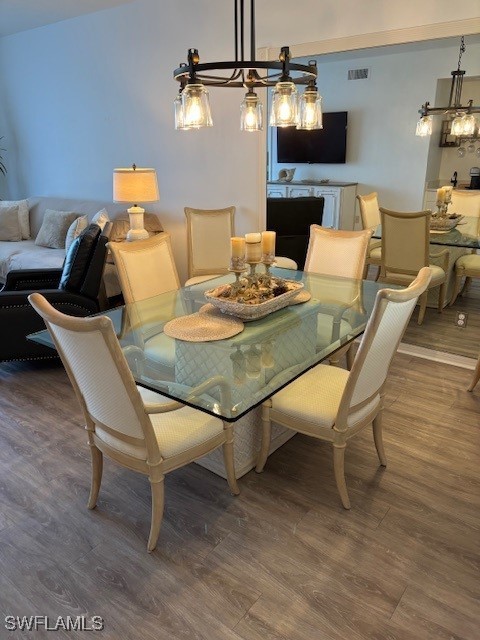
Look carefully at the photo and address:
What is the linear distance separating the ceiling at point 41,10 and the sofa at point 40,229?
6.07 feet

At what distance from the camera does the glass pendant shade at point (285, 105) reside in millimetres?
1761

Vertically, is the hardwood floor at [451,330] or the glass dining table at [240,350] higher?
the glass dining table at [240,350]

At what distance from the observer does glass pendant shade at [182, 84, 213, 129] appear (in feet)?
5.82

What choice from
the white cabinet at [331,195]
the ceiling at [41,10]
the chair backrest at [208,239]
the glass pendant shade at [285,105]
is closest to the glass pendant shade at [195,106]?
the glass pendant shade at [285,105]

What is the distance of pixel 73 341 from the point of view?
5.12 feet

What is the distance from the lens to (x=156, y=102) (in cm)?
447

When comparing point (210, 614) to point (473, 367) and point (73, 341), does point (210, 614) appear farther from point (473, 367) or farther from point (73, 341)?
point (473, 367)

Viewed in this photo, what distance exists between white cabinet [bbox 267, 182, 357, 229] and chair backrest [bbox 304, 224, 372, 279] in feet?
3.77

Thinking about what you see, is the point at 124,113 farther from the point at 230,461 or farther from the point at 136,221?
the point at 230,461

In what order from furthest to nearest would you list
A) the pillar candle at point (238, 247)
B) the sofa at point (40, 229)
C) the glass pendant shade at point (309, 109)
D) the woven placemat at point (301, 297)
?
the sofa at point (40, 229) < the woven placemat at point (301, 297) < the pillar candle at point (238, 247) < the glass pendant shade at point (309, 109)

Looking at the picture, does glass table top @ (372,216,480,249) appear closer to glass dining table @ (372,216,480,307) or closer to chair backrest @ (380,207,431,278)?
glass dining table @ (372,216,480,307)

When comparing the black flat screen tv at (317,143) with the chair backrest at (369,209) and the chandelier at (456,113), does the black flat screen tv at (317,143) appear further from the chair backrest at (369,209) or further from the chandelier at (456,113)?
the chandelier at (456,113)

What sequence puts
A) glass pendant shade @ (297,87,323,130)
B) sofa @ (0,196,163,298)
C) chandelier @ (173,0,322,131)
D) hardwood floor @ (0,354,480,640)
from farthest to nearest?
sofa @ (0,196,163,298) < glass pendant shade @ (297,87,323,130) < chandelier @ (173,0,322,131) < hardwood floor @ (0,354,480,640)

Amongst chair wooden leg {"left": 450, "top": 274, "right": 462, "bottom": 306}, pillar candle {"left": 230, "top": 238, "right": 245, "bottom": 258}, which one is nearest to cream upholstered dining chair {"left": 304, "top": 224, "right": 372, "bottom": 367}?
pillar candle {"left": 230, "top": 238, "right": 245, "bottom": 258}
